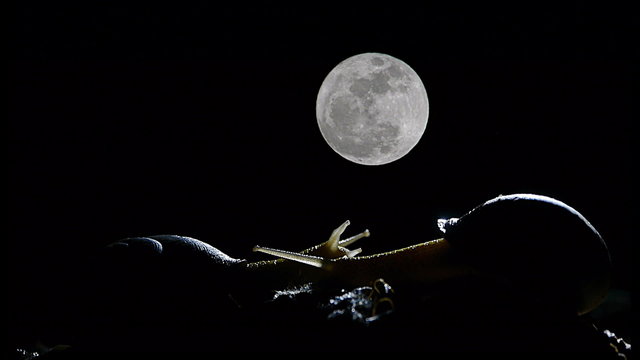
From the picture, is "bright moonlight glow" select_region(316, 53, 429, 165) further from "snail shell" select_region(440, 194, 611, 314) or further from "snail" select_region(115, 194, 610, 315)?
"snail shell" select_region(440, 194, 611, 314)

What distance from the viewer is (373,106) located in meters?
5.00

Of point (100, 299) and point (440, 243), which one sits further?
point (440, 243)

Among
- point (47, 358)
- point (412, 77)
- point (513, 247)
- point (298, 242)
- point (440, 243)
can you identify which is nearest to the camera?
point (513, 247)

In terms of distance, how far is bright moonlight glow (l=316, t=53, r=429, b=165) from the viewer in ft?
16.5

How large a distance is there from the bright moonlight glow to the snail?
1979 millimetres

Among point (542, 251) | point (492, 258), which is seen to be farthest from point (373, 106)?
point (542, 251)

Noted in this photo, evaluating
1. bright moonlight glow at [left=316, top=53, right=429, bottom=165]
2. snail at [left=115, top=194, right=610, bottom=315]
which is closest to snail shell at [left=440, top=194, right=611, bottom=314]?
snail at [left=115, top=194, right=610, bottom=315]

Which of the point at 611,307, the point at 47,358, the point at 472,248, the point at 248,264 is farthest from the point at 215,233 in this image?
the point at 611,307

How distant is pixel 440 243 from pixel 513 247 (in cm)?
72

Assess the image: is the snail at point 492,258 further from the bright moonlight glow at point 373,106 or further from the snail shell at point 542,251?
the bright moonlight glow at point 373,106

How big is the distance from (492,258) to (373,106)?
260 centimetres

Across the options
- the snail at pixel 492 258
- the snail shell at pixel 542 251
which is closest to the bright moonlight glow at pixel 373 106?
the snail at pixel 492 258

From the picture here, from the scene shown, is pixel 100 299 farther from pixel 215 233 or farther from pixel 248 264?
pixel 215 233

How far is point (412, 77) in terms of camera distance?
5.38m
